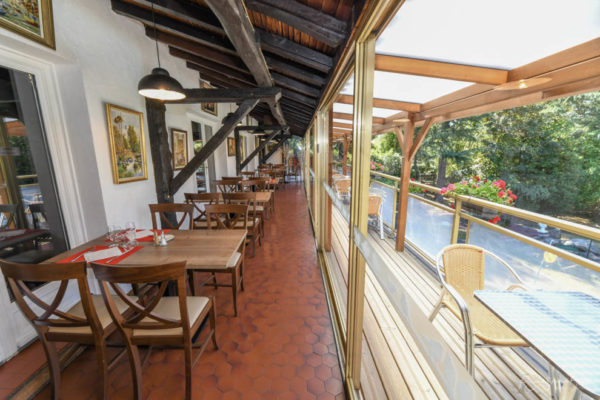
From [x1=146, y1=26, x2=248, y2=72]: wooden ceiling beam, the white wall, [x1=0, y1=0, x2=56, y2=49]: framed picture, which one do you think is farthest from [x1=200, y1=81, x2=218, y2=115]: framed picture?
[x1=0, y1=0, x2=56, y2=49]: framed picture

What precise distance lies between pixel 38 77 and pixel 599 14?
3362 mm

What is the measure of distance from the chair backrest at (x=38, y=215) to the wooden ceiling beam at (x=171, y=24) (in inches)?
77.9

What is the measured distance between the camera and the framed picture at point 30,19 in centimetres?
140

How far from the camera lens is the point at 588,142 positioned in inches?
288

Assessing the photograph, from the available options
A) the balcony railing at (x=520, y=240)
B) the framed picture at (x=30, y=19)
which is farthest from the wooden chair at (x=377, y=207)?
the framed picture at (x=30, y=19)

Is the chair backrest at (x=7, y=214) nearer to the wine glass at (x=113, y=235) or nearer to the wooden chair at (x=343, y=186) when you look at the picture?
the wine glass at (x=113, y=235)

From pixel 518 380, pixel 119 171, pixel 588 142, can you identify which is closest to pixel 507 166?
pixel 588 142

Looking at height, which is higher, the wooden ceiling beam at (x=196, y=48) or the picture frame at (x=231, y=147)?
the wooden ceiling beam at (x=196, y=48)

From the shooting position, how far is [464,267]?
1.79 m

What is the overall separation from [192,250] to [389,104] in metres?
2.72

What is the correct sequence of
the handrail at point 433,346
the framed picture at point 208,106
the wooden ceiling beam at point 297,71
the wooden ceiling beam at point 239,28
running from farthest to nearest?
the framed picture at point 208,106 → the wooden ceiling beam at point 297,71 → the wooden ceiling beam at point 239,28 → the handrail at point 433,346

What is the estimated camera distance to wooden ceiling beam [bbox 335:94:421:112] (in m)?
2.80

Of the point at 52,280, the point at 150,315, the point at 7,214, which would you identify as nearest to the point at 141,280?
the point at 150,315

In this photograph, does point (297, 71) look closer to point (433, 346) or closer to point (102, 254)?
point (102, 254)
